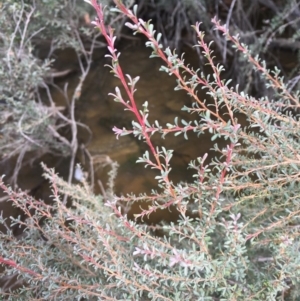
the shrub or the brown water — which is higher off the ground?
the shrub

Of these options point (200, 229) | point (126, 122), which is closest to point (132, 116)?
point (126, 122)

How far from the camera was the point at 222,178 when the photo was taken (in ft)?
1.94

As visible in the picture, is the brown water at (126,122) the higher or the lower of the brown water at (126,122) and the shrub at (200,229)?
the lower

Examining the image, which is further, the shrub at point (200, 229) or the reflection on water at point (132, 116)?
the reflection on water at point (132, 116)

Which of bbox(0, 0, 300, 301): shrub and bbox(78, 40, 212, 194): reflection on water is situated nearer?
bbox(0, 0, 300, 301): shrub

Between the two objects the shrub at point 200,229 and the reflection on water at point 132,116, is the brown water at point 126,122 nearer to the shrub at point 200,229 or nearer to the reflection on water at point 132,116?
the reflection on water at point 132,116

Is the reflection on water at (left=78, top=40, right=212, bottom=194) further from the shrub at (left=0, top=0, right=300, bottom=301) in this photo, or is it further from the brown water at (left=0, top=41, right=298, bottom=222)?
the shrub at (left=0, top=0, right=300, bottom=301)

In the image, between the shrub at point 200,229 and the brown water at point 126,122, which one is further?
the brown water at point 126,122

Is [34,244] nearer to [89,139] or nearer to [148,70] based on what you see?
[89,139]

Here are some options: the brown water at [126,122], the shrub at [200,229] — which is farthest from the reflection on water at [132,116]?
the shrub at [200,229]

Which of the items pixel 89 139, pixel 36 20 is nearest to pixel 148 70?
pixel 89 139

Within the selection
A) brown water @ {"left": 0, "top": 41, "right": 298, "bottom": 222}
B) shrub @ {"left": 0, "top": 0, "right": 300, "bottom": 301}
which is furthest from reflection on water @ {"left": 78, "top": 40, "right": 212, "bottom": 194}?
shrub @ {"left": 0, "top": 0, "right": 300, "bottom": 301}

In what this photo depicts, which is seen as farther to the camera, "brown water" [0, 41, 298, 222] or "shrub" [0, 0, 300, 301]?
"brown water" [0, 41, 298, 222]

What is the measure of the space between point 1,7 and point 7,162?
740 millimetres
